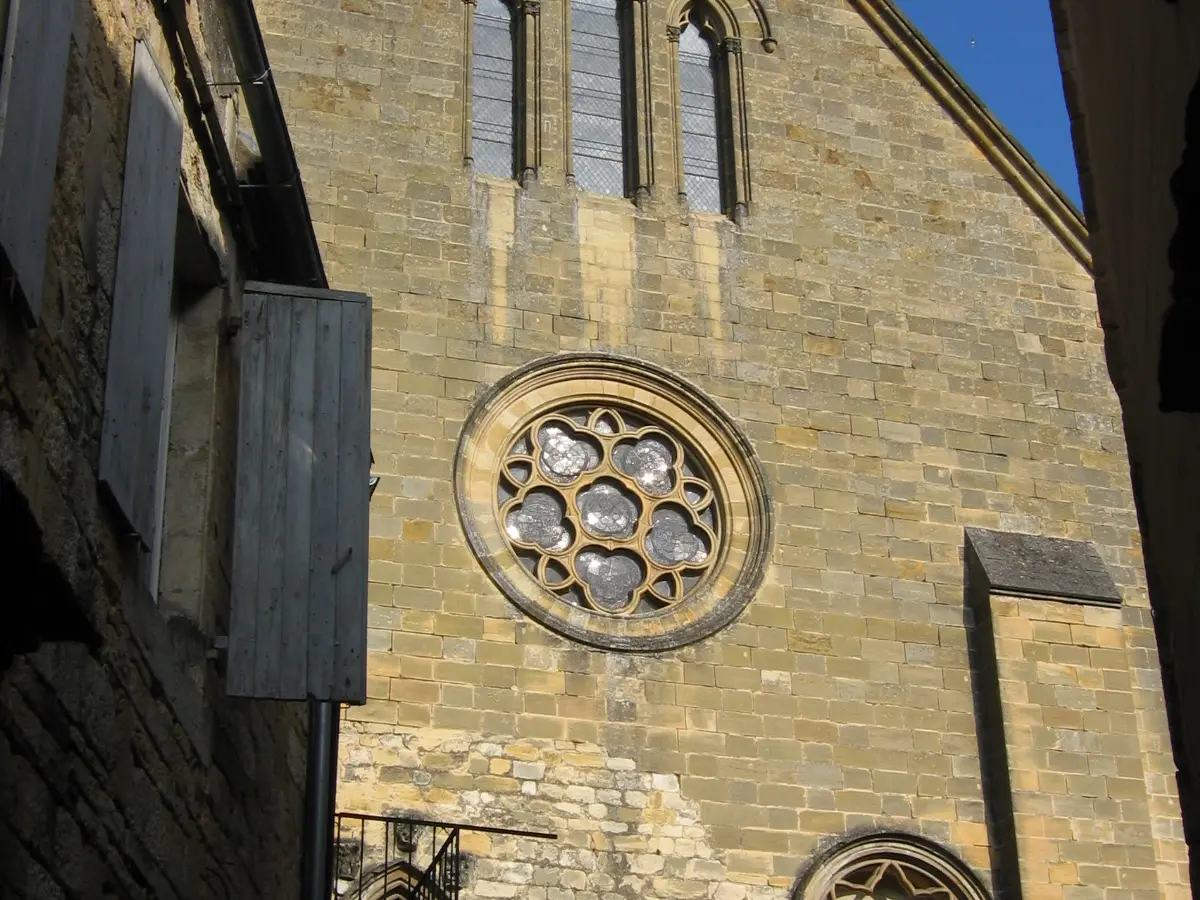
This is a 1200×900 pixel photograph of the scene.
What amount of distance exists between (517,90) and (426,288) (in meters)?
1.91

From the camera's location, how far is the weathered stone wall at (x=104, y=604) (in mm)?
4504

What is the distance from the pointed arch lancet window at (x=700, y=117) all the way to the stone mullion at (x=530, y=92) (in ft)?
3.26

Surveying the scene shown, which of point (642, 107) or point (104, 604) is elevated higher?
point (642, 107)

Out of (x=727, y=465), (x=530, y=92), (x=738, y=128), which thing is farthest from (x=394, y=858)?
(x=738, y=128)

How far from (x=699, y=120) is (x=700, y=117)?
28mm

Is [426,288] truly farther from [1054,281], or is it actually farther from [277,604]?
[277,604]

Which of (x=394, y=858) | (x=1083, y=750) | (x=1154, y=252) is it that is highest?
(x=1083, y=750)

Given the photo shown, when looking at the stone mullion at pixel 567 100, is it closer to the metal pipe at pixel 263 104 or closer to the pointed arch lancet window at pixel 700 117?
the pointed arch lancet window at pixel 700 117

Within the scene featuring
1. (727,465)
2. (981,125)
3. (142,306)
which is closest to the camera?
(142,306)

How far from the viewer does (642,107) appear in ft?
44.1

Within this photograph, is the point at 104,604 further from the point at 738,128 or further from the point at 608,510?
the point at 738,128

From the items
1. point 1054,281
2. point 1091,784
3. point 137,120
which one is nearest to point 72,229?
point 137,120

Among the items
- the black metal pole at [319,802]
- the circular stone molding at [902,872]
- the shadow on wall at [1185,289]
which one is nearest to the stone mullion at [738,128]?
the circular stone molding at [902,872]

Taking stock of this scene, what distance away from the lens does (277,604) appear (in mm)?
6449
